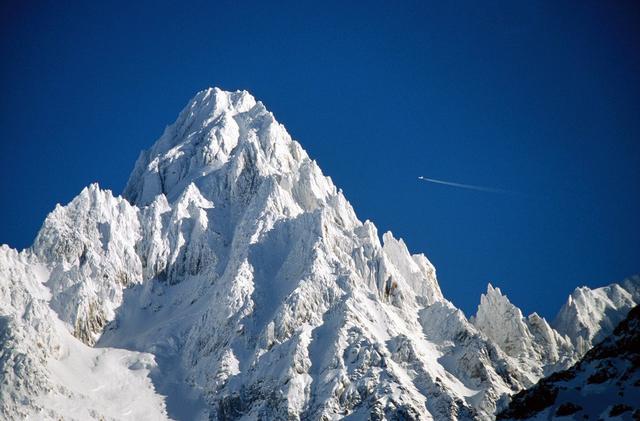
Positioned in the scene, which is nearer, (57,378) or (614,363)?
(614,363)

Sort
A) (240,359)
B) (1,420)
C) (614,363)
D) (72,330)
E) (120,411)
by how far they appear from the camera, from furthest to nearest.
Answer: (72,330), (240,359), (120,411), (1,420), (614,363)

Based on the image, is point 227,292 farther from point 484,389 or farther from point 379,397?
point 484,389

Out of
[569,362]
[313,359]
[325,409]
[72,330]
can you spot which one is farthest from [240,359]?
[569,362]

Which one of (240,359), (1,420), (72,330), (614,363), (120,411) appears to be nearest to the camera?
(614,363)

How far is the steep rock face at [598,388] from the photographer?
73500mm

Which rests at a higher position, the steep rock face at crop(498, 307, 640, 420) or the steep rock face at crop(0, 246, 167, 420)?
the steep rock face at crop(0, 246, 167, 420)

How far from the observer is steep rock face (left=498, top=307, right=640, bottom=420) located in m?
73.5

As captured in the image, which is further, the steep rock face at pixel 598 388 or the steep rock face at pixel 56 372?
the steep rock face at pixel 56 372

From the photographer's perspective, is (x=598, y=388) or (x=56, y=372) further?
(x=56, y=372)

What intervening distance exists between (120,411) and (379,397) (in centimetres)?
5628

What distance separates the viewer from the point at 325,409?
164 m

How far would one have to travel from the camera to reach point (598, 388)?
251ft

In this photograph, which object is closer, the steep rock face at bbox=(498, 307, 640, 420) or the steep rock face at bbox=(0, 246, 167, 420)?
the steep rock face at bbox=(498, 307, 640, 420)

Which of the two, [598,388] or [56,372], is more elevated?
[56,372]
